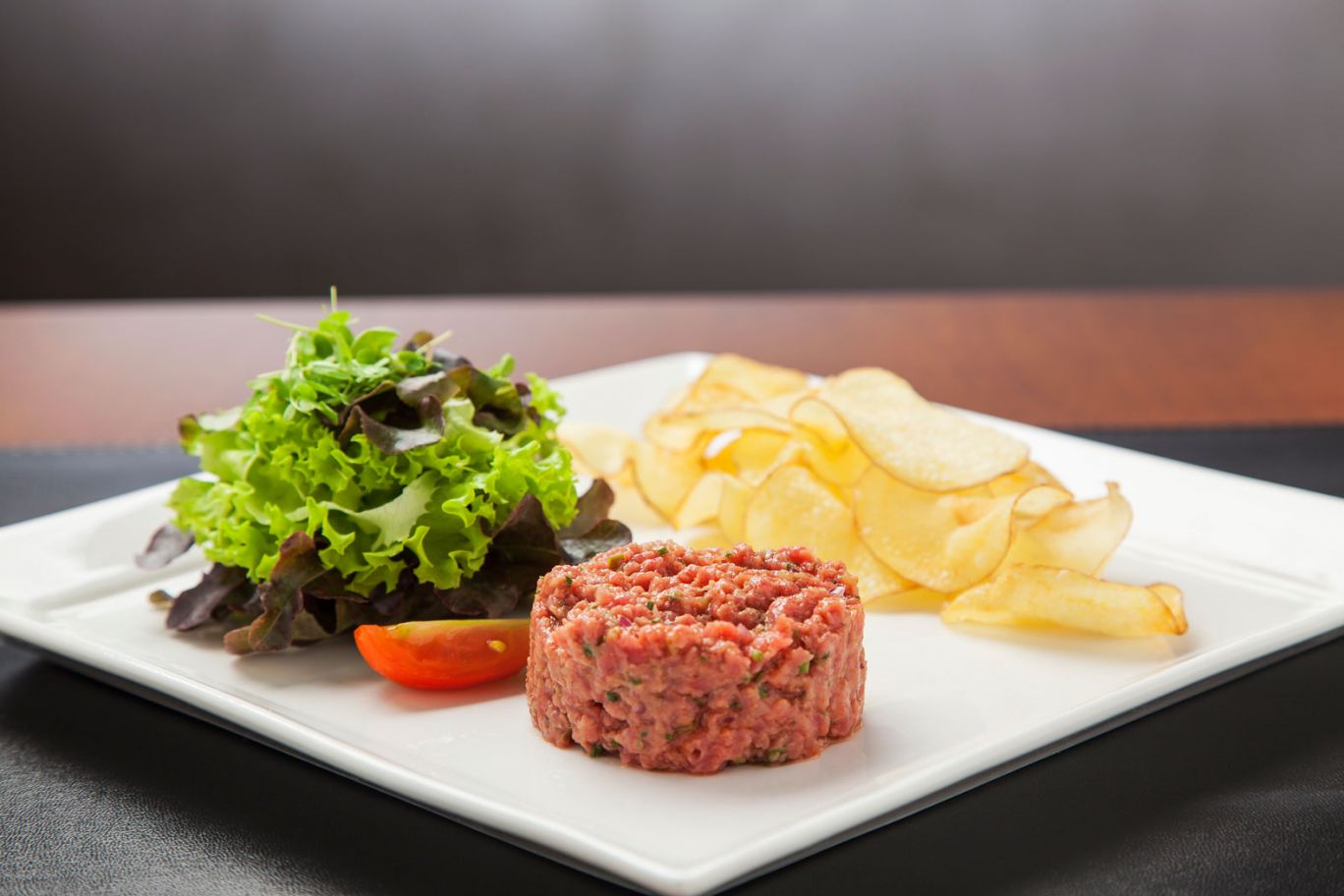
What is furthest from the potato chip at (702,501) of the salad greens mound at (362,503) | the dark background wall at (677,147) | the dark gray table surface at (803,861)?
the dark background wall at (677,147)

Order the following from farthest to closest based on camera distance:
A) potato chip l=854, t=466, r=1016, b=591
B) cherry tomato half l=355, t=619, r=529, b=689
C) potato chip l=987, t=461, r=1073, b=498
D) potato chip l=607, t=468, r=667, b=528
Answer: potato chip l=607, t=468, r=667, b=528, potato chip l=987, t=461, r=1073, b=498, potato chip l=854, t=466, r=1016, b=591, cherry tomato half l=355, t=619, r=529, b=689

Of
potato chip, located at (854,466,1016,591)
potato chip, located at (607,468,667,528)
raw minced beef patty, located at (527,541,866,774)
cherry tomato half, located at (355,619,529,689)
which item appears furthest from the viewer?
potato chip, located at (607,468,667,528)

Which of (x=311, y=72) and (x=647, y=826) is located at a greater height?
(x=311, y=72)

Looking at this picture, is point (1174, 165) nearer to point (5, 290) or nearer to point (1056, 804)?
point (5, 290)

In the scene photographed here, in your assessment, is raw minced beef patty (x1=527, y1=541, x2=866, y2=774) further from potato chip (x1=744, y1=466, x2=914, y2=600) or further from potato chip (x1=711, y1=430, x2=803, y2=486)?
potato chip (x1=711, y1=430, x2=803, y2=486)

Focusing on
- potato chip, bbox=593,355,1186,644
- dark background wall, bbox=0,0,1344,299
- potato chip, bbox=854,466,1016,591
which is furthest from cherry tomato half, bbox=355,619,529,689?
dark background wall, bbox=0,0,1344,299

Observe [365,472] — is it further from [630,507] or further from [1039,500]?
[1039,500]

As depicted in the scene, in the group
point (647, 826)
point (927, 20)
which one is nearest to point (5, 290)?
point (927, 20)
